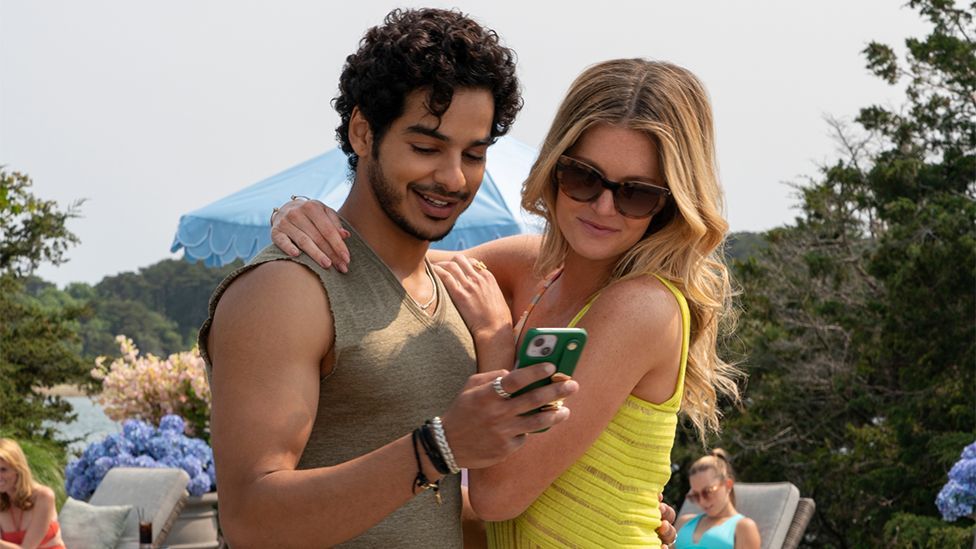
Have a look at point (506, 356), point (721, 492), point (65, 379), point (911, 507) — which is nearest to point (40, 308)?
point (65, 379)

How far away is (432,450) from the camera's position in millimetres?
2064

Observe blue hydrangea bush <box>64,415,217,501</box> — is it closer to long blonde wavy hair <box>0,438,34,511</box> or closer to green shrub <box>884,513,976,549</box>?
long blonde wavy hair <box>0,438,34,511</box>

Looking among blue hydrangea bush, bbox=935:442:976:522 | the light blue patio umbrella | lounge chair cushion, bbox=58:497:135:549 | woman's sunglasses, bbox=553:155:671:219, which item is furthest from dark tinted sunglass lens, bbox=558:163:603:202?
lounge chair cushion, bbox=58:497:135:549

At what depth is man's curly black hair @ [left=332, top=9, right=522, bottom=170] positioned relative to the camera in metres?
2.51

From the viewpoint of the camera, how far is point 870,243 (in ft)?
51.7

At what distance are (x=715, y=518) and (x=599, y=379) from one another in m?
5.46

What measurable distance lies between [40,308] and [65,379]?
1796mm

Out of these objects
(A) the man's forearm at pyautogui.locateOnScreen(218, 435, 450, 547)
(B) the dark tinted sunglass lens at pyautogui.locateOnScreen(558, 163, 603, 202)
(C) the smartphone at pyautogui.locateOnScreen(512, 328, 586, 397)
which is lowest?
(A) the man's forearm at pyautogui.locateOnScreen(218, 435, 450, 547)

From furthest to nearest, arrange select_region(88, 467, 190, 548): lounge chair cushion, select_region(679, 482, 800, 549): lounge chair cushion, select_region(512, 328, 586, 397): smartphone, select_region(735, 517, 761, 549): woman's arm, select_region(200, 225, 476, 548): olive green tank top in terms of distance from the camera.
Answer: select_region(88, 467, 190, 548): lounge chair cushion → select_region(679, 482, 800, 549): lounge chair cushion → select_region(735, 517, 761, 549): woman's arm → select_region(200, 225, 476, 548): olive green tank top → select_region(512, 328, 586, 397): smartphone

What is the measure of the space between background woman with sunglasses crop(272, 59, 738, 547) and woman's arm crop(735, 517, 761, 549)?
490 centimetres

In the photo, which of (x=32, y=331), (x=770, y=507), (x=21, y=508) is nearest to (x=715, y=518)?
(x=770, y=507)

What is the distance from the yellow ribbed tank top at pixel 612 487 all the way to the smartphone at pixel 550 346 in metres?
0.69

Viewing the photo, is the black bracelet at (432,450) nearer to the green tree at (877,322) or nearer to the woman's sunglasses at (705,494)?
the woman's sunglasses at (705,494)

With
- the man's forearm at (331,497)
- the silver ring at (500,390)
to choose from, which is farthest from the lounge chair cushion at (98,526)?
the silver ring at (500,390)
